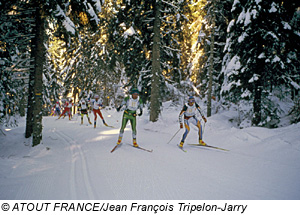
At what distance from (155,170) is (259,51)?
Result: 8.50 meters

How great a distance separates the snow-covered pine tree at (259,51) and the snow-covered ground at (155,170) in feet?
8.80

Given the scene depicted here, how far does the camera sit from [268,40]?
870 cm

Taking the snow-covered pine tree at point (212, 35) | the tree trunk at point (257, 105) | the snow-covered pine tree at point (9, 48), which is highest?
the snow-covered pine tree at point (212, 35)

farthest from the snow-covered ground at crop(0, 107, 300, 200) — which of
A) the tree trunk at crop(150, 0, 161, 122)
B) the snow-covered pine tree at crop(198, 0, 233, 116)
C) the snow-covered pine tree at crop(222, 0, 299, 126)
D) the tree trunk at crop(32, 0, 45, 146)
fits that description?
the snow-covered pine tree at crop(198, 0, 233, 116)

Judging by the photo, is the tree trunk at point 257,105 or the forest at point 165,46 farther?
the tree trunk at point 257,105

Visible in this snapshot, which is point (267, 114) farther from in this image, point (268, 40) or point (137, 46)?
point (137, 46)

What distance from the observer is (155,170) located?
16.0 feet

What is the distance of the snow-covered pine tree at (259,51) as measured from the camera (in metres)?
8.68

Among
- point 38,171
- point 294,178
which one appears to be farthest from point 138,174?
point 294,178

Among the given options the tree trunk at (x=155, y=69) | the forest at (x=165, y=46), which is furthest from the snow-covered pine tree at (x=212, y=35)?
the tree trunk at (x=155, y=69)

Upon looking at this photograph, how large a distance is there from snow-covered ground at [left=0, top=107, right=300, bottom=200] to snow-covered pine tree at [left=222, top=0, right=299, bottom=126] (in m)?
2.68

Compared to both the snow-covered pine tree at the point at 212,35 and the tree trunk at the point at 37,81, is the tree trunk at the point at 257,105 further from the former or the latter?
the tree trunk at the point at 37,81

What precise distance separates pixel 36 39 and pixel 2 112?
3282 millimetres

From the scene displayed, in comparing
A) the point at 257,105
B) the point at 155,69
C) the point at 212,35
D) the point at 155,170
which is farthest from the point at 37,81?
the point at 212,35
